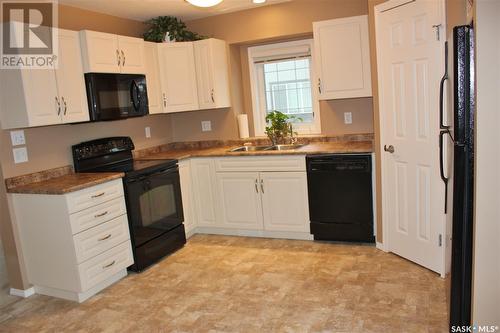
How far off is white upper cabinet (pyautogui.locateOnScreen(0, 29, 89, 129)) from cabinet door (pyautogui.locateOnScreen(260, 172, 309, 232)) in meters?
1.76

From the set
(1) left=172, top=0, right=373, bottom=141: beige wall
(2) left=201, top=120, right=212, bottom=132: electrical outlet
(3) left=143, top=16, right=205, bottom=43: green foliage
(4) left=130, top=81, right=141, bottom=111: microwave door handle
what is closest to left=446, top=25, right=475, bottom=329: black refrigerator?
(1) left=172, top=0, right=373, bottom=141: beige wall

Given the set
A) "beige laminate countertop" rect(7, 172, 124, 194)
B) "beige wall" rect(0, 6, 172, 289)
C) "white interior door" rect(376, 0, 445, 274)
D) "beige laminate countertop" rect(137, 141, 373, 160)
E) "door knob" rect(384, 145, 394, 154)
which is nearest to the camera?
"white interior door" rect(376, 0, 445, 274)

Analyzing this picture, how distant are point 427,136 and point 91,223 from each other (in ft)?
8.29

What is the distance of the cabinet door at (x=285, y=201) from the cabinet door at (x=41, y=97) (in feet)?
6.20

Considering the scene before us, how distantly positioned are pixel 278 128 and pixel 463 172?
8.77 feet

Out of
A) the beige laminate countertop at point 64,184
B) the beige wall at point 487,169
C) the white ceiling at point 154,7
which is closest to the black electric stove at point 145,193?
the beige laminate countertop at point 64,184

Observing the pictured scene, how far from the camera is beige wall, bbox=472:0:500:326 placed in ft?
5.54

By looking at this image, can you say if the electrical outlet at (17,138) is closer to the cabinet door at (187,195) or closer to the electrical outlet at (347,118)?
the cabinet door at (187,195)

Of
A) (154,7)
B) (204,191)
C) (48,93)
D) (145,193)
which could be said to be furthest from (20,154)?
(154,7)

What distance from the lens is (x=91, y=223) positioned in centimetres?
316

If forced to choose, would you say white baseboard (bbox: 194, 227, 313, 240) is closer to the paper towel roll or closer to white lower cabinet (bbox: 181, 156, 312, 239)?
→ white lower cabinet (bbox: 181, 156, 312, 239)

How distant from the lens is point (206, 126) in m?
5.00

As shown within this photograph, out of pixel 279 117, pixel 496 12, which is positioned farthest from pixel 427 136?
pixel 279 117

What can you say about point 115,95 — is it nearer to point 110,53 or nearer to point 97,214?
point 110,53
